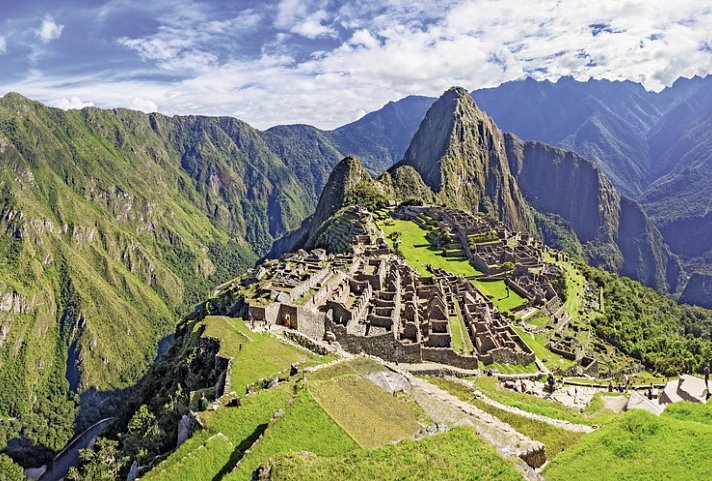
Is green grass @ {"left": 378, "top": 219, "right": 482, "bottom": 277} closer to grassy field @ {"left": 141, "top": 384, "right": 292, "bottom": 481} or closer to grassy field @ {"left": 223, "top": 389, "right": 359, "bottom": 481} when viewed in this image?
grassy field @ {"left": 141, "top": 384, "right": 292, "bottom": 481}

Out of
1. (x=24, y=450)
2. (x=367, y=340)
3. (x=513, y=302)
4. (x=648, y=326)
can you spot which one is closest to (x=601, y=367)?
(x=513, y=302)


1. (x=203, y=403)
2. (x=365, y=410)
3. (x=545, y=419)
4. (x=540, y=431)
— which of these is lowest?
(x=545, y=419)

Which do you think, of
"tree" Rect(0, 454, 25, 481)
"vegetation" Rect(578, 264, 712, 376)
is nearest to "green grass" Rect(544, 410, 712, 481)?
"vegetation" Rect(578, 264, 712, 376)

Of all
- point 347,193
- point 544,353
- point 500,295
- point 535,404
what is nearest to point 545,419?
point 535,404

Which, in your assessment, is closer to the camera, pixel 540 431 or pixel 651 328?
pixel 540 431

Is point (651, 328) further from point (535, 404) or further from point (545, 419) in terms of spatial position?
point (545, 419)

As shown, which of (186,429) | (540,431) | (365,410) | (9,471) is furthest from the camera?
(9,471)
